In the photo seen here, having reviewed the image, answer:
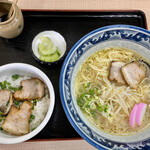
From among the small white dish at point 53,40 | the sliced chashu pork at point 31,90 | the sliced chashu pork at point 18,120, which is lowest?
the sliced chashu pork at point 18,120

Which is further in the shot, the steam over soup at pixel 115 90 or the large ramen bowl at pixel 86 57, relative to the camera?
the steam over soup at pixel 115 90

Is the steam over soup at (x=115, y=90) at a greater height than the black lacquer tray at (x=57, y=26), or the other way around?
the black lacquer tray at (x=57, y=26)

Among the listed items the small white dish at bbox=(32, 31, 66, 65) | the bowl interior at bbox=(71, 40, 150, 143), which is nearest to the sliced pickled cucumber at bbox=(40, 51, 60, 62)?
the small white dish at bbox=(32, 31, 66, 65)

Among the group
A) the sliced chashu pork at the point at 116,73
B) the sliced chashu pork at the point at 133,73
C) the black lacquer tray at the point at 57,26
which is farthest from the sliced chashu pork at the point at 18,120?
the sliced chashu pork at the point at 133,73

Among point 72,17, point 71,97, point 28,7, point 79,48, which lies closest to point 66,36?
point 72,17

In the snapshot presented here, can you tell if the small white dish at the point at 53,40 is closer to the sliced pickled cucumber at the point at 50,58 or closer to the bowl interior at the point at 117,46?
the sliced pickled cucumber at the point at 50,58

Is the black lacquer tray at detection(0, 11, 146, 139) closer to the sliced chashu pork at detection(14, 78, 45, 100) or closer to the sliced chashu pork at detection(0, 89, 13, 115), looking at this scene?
the sliced chashu pork at detection(14, 78, 45, 100)
